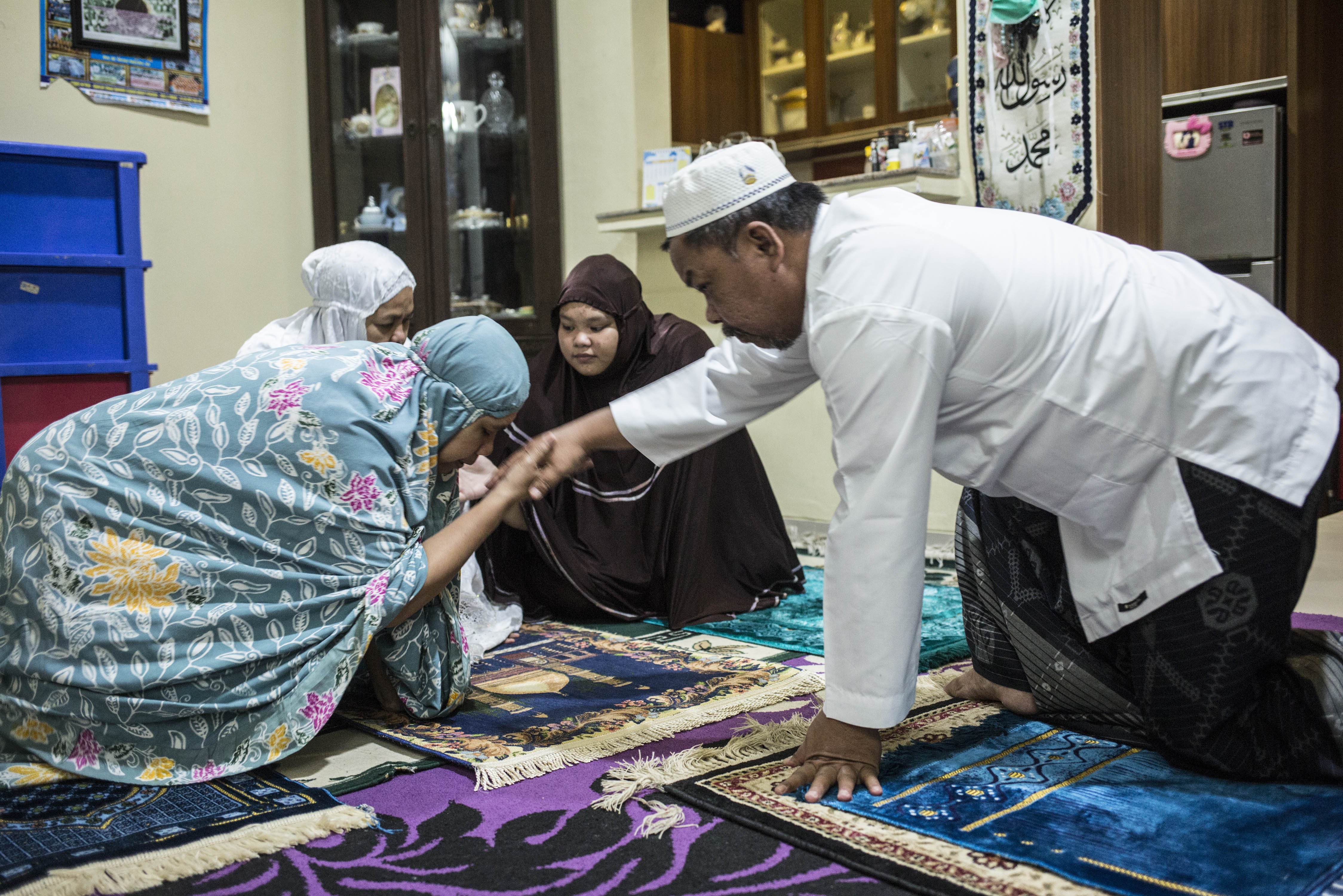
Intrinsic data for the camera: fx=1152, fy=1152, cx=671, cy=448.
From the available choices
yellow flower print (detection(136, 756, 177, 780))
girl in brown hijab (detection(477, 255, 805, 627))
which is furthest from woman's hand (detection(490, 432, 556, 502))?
girl in brown hijab (detection(477, 255, 805, 627))

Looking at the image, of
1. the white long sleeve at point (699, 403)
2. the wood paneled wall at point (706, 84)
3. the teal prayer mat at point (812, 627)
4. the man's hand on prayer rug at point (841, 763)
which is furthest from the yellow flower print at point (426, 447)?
the wood paneled wall at point (706, 84)

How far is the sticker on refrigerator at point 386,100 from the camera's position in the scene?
4.63 meters

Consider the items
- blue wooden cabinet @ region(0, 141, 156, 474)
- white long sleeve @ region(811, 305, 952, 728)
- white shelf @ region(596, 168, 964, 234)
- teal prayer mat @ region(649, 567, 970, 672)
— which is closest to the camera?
white long sleeve @ region(811, 305, 952, 728)

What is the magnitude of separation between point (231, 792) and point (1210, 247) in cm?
454

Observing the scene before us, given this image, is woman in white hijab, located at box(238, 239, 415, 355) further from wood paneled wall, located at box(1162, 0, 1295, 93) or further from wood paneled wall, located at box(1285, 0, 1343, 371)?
wood paneled wall, located at box(1285, 0, 1343, 371)

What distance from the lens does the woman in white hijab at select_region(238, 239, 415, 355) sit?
3.05m

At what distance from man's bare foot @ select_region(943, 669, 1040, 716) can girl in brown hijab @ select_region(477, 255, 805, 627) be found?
92 cm

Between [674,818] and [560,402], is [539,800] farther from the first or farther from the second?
[560,402]

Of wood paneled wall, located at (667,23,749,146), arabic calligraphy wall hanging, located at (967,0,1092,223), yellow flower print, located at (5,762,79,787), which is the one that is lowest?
yellow flower print, located at (5,762,79,787)

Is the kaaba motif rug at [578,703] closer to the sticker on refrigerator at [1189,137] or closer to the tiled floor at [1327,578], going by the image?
the tiled floor at [1327,578]

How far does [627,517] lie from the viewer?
3.23 m

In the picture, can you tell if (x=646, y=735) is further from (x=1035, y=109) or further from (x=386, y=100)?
(x=386, y=100)

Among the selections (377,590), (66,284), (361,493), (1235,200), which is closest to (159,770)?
(377,590)

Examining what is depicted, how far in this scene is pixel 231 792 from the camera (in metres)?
1.79
